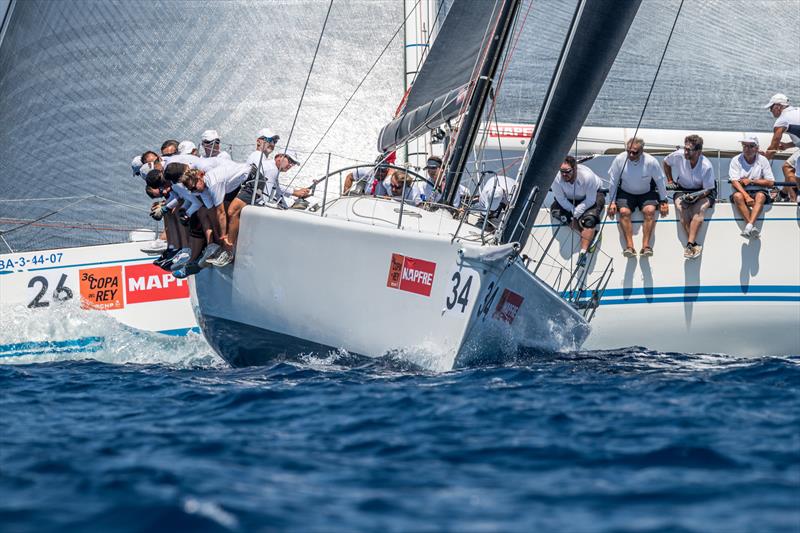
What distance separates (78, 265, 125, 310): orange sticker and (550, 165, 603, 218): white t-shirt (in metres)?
3.78

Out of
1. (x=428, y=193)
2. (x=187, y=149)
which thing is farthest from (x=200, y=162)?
(x=428, y=193)

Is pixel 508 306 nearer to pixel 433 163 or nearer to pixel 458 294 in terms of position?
Result: pixel 458 294

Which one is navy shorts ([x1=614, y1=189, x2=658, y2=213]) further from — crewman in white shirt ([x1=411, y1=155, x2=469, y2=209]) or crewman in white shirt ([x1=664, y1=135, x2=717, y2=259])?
crewman in white shirt ([x1=411, y1=155, x2=469, y2=209])

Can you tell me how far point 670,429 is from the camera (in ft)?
15.6

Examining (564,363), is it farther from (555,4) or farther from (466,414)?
(555,4)

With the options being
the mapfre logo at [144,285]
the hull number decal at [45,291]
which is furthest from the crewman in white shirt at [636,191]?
the hull number decal at [45,291]

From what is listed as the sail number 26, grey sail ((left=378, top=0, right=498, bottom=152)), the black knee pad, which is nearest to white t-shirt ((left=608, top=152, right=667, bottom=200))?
the black knee pad

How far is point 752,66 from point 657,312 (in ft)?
9.99

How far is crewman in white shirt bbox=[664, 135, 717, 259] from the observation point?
348 inches

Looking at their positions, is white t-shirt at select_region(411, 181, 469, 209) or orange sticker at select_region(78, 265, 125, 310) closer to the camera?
white t-shirt at select_region(411, 181, 469, 209)

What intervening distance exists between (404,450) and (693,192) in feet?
17.0

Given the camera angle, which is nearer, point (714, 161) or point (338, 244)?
point (338, 244)

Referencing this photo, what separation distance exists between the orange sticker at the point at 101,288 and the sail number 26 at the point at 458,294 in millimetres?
4199

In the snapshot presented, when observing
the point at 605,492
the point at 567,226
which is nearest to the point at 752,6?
the point at 567,226
